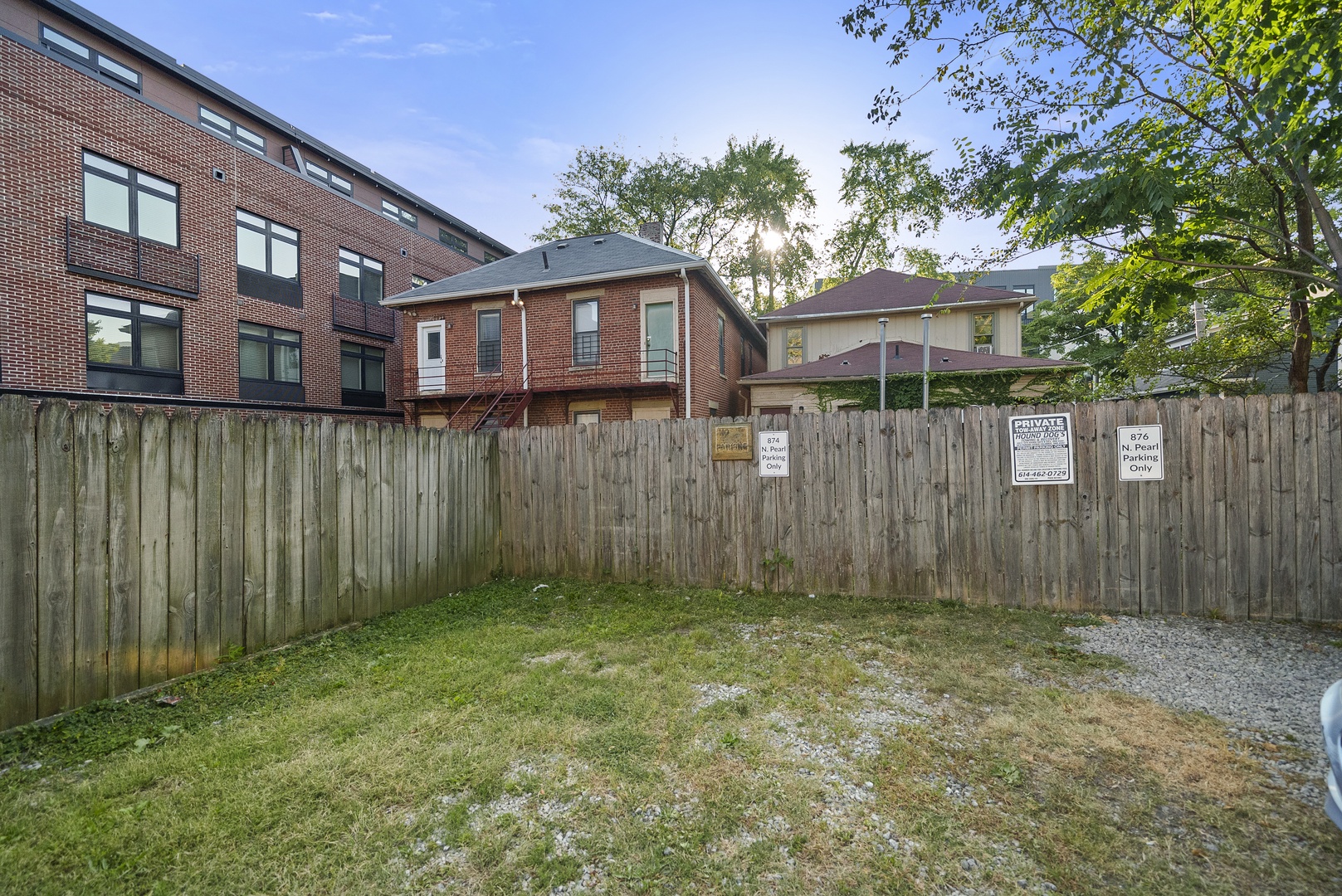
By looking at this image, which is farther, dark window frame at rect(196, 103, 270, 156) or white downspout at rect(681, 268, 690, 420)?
dark window frame at rect(196, 103, 270, 156)

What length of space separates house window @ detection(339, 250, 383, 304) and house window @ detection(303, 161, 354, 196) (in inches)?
118

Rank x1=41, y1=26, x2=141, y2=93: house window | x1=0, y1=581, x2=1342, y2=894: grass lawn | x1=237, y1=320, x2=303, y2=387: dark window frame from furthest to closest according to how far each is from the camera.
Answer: x1=237, y1=320, x2=303, y2=387: dark window frame < x1=41, y1=26, x2=141, y2=93: house window < x1=0, y1=581, x2=1342, y2=894: grass lawn

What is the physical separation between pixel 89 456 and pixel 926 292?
811 inches

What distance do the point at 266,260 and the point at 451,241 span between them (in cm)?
979

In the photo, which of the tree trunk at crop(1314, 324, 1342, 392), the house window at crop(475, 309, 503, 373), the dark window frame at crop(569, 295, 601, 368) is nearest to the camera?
the tree trunk at crop(1314, 324, 1342, 392)

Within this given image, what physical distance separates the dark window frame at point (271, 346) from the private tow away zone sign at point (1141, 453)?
20222mm

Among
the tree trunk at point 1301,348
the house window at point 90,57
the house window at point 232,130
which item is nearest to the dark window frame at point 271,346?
the house window at point 232,130

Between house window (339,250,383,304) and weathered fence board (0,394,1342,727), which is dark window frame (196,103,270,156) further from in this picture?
weathered fence board (0,394,1342,727)

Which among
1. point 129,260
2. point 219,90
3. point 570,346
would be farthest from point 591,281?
point 219,90

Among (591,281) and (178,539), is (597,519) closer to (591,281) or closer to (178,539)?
(178,539)

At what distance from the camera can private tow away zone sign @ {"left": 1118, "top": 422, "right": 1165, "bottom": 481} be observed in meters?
5.38

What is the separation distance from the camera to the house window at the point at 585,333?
15570mm

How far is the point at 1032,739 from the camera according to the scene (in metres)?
3.12

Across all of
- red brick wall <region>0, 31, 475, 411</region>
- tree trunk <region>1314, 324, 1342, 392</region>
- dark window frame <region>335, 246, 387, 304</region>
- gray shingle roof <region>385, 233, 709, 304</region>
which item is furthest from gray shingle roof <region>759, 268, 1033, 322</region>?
red brick wall <region>0, 31, 475, 411</region>
